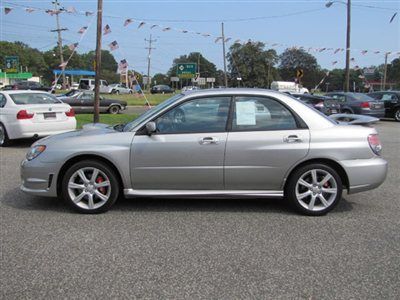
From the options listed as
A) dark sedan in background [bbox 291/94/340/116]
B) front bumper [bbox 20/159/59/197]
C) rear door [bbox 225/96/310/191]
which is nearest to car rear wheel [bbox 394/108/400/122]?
dark sedan in background [bbox 291/94/340/116]

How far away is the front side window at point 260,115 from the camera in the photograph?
17.6ft

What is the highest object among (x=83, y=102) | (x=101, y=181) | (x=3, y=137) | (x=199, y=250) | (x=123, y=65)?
(x=123, y=65)

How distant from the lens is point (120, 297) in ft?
10.9

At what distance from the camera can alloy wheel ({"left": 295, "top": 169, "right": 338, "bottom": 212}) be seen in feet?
17.5

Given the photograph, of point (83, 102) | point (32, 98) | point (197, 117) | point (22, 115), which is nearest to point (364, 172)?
point (197, 117)

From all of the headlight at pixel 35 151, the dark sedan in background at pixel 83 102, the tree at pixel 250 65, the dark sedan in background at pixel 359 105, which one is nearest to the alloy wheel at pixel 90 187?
the headlight at pixel 35 151

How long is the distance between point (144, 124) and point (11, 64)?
6299 cm

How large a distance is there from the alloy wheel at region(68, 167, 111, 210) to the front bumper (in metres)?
0.22

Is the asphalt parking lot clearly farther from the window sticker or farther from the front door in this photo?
the window sticker

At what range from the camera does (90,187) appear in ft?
17.5

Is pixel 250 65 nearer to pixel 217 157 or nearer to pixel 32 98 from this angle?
pixel 32 98

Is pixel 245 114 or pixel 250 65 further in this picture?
pixel 250 65

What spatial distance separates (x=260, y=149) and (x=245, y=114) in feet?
1.56

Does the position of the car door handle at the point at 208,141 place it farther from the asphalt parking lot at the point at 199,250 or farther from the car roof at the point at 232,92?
the asphalt parking lot at the point at 199,250
